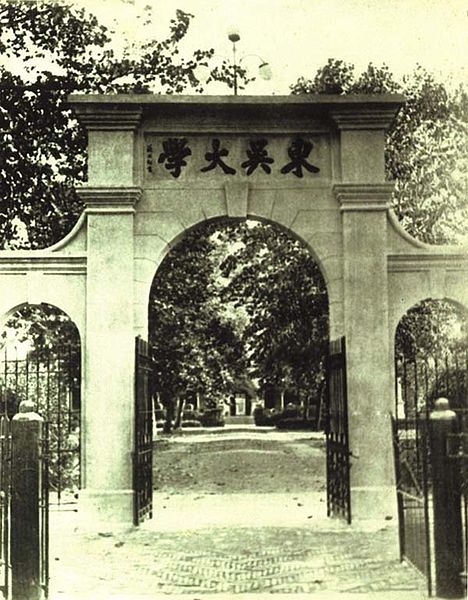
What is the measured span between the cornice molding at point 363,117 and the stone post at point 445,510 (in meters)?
5.20

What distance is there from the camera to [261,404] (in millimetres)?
54312

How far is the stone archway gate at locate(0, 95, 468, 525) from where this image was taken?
10406mm

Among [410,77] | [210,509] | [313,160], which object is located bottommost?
[210,509]

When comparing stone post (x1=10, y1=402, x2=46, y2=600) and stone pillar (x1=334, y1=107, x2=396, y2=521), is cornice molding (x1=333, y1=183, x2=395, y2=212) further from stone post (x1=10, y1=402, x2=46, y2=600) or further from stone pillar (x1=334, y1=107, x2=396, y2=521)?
stone post (x1=10, y1=402, x2=46, y2=600)

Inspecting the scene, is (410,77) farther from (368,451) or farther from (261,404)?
(261,404)

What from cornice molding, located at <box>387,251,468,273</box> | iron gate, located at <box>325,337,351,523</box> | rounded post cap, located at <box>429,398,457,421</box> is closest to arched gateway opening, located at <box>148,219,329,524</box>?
iron gate, located at <box>325,337,351,523</box>

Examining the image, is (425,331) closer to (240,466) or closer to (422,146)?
(422,146)

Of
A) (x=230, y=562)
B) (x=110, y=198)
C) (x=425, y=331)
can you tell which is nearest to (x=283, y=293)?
(x=425, y=331)

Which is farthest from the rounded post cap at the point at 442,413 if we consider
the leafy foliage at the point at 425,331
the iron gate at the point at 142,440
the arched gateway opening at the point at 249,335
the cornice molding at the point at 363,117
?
the leafy foliage at the point at 425,331

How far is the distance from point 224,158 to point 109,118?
4.68 feet

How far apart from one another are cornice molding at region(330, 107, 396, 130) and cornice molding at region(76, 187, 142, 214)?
8.18ft

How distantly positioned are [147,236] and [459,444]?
213 inches

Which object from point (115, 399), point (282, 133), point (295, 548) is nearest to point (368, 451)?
point (295, 548)

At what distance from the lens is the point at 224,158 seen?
425 inches
